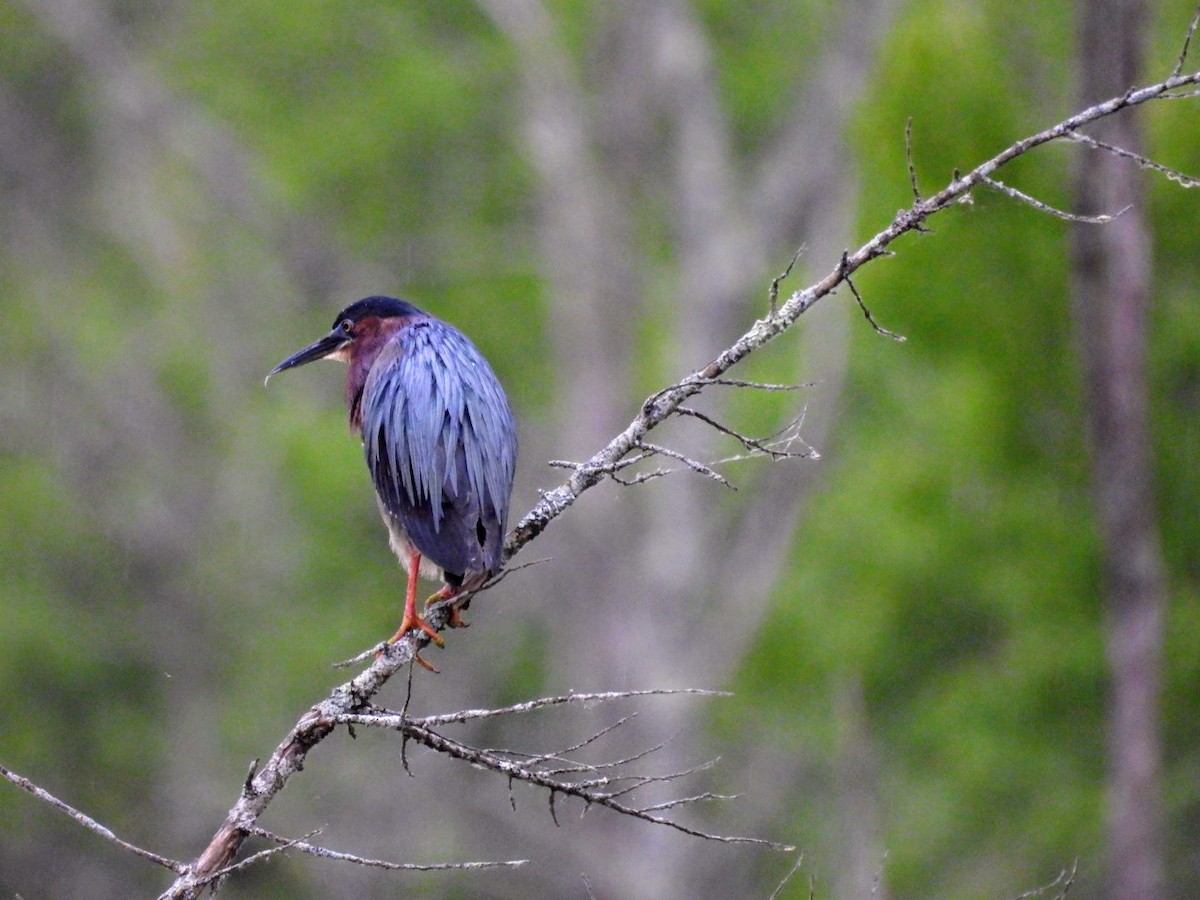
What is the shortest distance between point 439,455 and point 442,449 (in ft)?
0.06

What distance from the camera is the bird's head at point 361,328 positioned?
17.9 feet

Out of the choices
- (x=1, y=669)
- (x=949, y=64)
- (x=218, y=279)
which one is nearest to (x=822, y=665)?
(x=949, y=64)

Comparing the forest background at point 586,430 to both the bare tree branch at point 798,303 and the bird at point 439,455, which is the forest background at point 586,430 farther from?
the bare tree branch at point 798,303

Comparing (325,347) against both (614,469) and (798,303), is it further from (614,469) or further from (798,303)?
(798,303)

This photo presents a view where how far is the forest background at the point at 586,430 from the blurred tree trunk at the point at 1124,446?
1.17 ft

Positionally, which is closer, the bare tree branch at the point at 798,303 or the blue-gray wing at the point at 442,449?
the bare tree branch at the point at 798,303

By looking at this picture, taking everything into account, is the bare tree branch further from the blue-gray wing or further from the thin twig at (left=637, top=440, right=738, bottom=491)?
the blue-gray wing

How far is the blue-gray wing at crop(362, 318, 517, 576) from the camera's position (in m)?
4.43

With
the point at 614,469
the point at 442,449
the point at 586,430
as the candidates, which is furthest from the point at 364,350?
the point at 586,430

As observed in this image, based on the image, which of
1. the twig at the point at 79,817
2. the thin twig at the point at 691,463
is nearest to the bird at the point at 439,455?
the thin twig at the point at 691,463

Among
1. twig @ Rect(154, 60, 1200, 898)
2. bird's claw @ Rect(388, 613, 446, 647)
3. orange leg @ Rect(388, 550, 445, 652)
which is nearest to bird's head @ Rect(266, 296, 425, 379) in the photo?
orange leg @ Rect(388, 550, 445, 652)

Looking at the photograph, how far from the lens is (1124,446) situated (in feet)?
26.4

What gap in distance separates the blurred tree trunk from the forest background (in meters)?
0.36

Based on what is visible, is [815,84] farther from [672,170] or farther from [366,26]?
[366,26]
